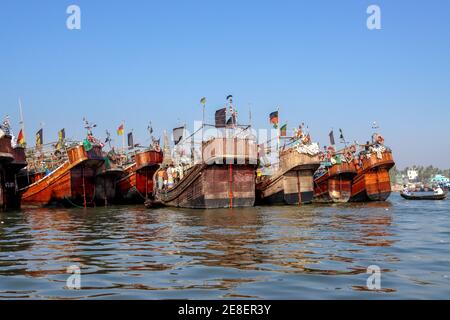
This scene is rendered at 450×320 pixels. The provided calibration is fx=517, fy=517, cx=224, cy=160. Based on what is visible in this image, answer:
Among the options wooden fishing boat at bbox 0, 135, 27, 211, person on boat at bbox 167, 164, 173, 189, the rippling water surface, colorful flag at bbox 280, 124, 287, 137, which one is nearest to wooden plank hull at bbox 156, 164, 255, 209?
person on boat at bbox 167, 164, 173, 189

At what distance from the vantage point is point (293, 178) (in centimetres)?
3472

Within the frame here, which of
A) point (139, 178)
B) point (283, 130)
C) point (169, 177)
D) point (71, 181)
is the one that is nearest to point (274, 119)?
point (283, 130)

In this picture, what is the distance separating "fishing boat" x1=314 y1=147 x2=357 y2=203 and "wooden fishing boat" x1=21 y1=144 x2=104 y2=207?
1778 centimetres

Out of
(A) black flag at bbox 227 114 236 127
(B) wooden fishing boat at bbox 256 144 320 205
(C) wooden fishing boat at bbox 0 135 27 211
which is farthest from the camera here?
(B) wooden fishing boat at bbox 256 144 320 205

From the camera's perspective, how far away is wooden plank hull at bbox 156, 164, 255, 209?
100 feet

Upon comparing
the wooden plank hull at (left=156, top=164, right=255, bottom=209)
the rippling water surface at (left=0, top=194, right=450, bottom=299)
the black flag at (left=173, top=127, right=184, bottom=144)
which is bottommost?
the rippling water surface at (left=0, top=194, right=450, bottom=299)

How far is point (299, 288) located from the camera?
836cm

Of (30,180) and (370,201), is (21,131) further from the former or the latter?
(370,201)

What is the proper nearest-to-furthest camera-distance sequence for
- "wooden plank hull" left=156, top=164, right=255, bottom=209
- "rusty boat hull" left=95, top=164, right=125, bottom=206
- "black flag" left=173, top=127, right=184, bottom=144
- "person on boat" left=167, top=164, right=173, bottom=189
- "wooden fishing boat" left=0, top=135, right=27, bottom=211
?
"wooden plank hull" left=156, top=164, right=255, bottom=209 → "wooden fishing boat" left=0, top=135, right=27, bottom=211 → "person on boat" left=167, top=164, right=173, bottom=189 → "black flag" left=173, top=127, right=184, bottom=144 → "rusty boat hull" left=95, top=164, right=125, bottom=206

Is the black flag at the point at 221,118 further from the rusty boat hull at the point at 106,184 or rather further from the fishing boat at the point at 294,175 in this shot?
the rusty boat hull at the point at 106,184

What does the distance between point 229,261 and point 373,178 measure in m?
32.2

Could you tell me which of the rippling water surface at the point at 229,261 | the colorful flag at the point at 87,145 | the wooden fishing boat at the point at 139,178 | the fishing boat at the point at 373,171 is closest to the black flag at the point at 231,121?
the colorful flag at the point at 87,145

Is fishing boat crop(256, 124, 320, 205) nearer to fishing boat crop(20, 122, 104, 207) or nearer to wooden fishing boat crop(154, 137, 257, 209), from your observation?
wooden fishing boat crop(154, 137, 257, 209)

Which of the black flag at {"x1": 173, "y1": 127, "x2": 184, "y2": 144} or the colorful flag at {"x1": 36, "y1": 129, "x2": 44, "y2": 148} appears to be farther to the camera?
the colorful flag at {"x1": 36, "y1": 129, "x2": 44, "y2": 148}
